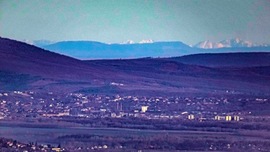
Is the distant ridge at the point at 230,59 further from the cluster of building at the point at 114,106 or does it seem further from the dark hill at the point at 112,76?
the cluster of building at the point at 114,106

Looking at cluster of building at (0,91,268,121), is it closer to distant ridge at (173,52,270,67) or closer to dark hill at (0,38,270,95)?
dark hill at (0,38,270,95)

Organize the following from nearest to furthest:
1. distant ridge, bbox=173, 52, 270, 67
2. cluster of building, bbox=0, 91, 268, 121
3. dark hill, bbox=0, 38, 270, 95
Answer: cluster of building, bbox=0, 91, 268, 121 < dark hill, bbox=0, 38, 270, 95 < distant ridge, bbox=173, 52, 270, 67

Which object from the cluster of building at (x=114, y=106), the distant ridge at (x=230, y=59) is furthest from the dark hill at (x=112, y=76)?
the distant ridge at (x=230, y=59)

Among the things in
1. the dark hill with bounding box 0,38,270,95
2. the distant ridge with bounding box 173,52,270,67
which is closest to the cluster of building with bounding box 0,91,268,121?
the dark hill with bounding box 0,38,270,95

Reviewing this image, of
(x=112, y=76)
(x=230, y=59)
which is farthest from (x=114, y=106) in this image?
(x=230, y=59)

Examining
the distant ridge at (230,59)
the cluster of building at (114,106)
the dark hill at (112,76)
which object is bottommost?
the cluster of building at (114,106)

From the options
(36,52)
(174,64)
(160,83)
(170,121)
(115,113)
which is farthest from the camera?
Answer: (174,64)

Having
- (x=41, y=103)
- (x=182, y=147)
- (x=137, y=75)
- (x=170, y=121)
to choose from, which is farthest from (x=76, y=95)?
(x=182, y=147)

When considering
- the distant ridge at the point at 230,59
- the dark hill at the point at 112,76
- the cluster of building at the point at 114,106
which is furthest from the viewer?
the distant ridge at the point at 230,59

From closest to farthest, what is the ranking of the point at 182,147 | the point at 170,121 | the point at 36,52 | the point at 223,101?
the point at 182,147
the point at 170,121
the point at 223,101
the point at 36,52

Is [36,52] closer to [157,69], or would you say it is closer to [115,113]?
[157,69]

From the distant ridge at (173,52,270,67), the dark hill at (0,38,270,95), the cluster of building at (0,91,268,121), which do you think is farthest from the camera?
the distant ridge at (173,52,270,67)
